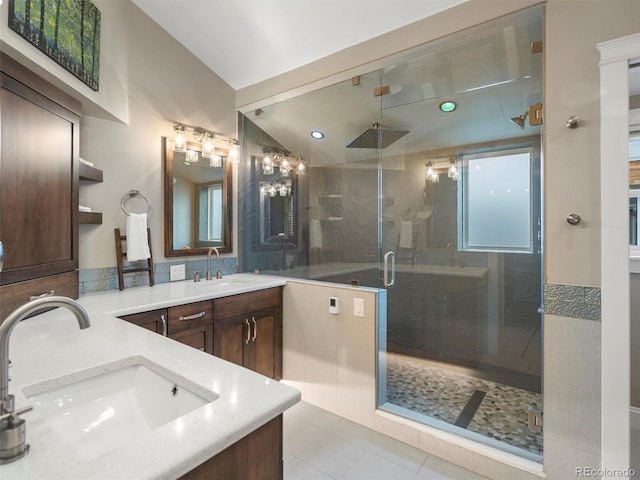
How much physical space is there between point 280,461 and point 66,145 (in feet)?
6.14

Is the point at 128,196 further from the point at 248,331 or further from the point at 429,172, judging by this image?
the point at 429,172

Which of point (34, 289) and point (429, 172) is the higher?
point (429, 172)

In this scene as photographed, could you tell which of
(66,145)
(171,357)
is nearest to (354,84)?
(66,145)

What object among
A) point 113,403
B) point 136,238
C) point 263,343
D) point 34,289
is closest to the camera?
point 113,403

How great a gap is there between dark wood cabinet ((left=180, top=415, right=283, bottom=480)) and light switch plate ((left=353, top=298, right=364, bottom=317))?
59.2 inches

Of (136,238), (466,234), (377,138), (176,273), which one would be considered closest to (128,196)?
(136,238)

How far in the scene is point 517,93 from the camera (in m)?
2.27

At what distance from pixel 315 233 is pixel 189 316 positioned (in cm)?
141

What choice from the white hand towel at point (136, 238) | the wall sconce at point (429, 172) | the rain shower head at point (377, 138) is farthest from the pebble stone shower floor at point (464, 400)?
the white hand towel at point (136, 238)

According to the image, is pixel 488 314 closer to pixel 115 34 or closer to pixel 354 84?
pixel 354 84

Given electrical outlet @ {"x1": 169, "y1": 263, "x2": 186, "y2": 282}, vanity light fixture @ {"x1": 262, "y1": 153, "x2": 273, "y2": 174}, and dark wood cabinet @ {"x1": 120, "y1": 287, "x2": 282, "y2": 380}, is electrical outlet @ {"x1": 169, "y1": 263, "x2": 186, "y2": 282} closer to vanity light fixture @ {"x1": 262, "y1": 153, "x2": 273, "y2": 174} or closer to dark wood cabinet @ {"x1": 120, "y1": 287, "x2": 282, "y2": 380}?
dark wood cabinet @ {"x1": 120, "y1": 287, "x2": 282, "y2": 380}

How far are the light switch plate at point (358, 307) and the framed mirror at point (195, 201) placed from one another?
54.6 inches

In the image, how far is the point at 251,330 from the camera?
2.49 meters

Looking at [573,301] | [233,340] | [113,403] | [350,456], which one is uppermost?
[573,301]
